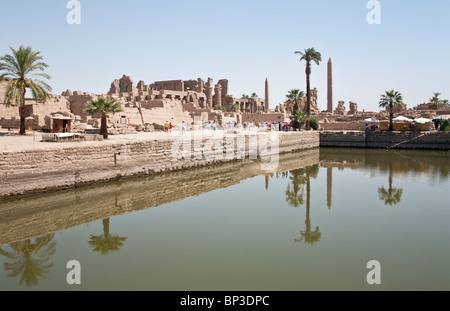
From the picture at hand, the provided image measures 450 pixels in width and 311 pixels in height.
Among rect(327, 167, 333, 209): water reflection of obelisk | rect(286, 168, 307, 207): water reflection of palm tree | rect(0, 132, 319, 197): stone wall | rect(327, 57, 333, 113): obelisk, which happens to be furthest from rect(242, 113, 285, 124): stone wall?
rect(286, 168, 307, 207): water reflection of palm tree

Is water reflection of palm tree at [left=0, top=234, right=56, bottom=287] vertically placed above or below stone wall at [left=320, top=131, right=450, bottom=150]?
below

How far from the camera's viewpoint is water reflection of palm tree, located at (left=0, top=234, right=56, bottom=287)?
6.99 metres

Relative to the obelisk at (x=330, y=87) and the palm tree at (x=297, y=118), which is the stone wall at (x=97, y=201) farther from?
the obelisk at (x=330, y=87)

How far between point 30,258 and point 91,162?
22.8ft

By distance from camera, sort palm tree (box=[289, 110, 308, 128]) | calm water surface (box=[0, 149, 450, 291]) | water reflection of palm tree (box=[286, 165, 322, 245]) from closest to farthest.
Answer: calm water surface (box=[0, 149, 450, 291]), water reflection of palm tree (box=[286, 165, 322, 245]), palm tree (box=[289, 110, 308, 128])

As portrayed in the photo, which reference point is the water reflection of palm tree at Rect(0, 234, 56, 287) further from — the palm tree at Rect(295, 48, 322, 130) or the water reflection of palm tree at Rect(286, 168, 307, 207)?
the palm tree at Rect(295, 48, 322, 130)

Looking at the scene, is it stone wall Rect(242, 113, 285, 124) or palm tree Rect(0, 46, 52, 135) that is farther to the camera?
stone wall Rect(242, 113, 285, 124)

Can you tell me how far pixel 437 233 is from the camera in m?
9.35

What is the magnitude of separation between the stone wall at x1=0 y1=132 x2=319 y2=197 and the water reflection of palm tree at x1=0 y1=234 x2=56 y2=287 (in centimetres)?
385

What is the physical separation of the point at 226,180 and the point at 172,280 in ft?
35.7

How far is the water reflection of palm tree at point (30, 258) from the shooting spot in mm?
6988

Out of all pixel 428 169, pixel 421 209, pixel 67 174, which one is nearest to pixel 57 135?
pixel 67 174

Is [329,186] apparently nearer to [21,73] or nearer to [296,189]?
[296,189]
